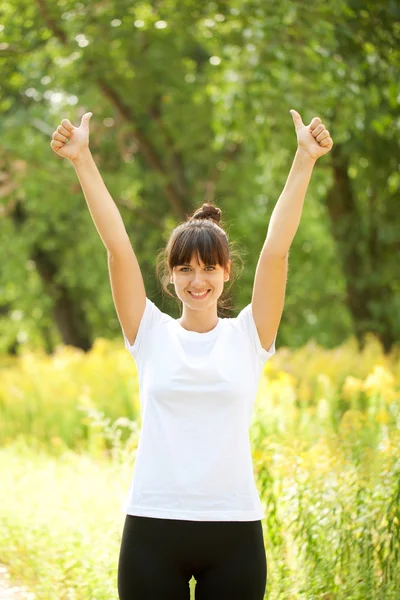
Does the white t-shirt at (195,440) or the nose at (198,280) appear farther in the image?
the nose at (198,280)

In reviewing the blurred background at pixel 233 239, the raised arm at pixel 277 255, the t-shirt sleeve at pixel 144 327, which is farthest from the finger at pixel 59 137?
the blurred background at pixel 233 239

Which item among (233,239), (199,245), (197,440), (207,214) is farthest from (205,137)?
(197,440)

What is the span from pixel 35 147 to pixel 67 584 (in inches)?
443

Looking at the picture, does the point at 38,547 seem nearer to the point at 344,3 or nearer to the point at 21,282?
the point at 344,3

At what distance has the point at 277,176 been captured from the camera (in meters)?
11.5

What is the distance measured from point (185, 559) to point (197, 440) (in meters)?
0.32

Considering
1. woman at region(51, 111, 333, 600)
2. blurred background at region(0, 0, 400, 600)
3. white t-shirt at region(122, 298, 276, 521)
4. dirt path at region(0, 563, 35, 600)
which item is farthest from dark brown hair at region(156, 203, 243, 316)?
dirt path at region(0, 563, 35, 600)

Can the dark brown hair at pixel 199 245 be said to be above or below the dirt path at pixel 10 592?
above

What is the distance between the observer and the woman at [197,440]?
245 cm

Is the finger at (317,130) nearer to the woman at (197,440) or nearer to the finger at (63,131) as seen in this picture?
the woman at (197,440)

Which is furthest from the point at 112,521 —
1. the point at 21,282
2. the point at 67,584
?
the point at 21,282

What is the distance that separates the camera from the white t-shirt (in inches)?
96.1

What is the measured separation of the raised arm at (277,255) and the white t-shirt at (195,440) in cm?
16

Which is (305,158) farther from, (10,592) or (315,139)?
(10,592)
